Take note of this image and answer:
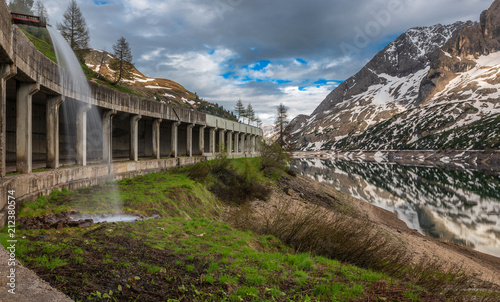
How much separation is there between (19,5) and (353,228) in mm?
76574

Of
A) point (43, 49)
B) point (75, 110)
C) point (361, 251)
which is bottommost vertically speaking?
point (361, 251)

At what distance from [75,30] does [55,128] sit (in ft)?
109

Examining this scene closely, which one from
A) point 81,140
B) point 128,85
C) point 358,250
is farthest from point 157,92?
point 358,250

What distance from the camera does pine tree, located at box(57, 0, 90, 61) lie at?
122 feet

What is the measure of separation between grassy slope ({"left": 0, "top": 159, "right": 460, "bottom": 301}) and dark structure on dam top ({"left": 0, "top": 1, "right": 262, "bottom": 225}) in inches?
89.2

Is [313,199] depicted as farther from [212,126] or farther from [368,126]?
[368,126]

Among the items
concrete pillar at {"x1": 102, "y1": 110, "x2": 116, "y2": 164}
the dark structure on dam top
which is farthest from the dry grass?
concrete pillar at {"x1": 102, "y1": 110, "x2": 116, "y2": 164}

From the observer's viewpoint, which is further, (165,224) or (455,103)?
(455,103)

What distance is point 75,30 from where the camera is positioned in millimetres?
37812

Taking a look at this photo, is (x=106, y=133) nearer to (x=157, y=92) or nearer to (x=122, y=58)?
(x=122, y=58)

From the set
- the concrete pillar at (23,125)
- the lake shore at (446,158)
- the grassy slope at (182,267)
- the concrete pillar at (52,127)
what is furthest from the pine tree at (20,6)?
the lake shore at (446,158)

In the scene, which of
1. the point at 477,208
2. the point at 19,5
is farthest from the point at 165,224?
the point at 19,5

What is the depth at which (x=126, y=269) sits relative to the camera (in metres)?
4.77

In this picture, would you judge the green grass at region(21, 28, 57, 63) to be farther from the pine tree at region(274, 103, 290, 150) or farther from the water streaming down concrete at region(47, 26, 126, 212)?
the pine tree at region(274, 103, 290, 150)
